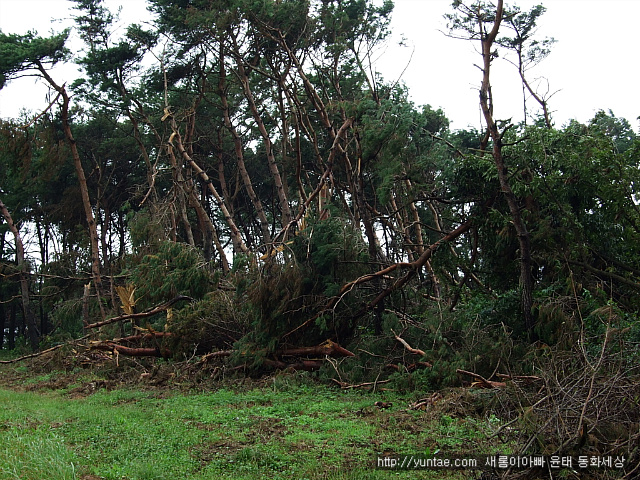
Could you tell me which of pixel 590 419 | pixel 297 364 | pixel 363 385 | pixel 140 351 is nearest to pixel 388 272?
pixel 363 385

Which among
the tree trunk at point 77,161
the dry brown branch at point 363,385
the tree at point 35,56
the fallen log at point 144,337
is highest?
the tree at point 35,56

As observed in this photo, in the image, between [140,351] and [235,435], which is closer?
[235,435]

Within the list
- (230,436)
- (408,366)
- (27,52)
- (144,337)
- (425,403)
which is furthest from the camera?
(27,52)

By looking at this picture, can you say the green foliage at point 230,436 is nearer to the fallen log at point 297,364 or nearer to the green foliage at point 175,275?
the fallen log at point 297,364

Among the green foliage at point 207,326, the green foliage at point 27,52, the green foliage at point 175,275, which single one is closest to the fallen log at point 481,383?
the green foliage at point 207,326

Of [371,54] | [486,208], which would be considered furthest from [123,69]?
[486,208]

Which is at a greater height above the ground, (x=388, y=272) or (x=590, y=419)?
(x=388, y=272)

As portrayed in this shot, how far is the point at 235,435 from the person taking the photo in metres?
6.62

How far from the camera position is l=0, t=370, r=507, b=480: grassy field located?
5175mm

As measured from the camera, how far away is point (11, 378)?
1494 cm

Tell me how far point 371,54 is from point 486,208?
1046cm

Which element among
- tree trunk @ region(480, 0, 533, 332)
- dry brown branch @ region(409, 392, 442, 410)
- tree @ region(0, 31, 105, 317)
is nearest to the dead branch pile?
dry brown branch @ region(409, 392, 442, 410)

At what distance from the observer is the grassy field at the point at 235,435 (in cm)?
517

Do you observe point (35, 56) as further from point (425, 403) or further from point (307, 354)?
point (425, 403)
